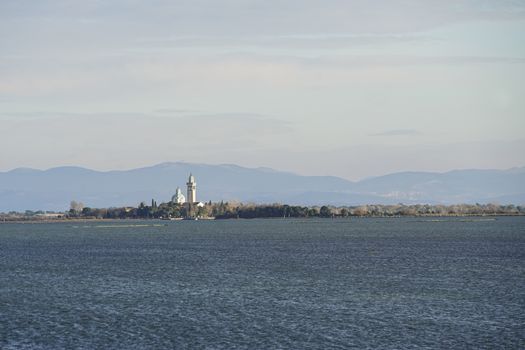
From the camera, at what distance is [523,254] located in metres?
99.6

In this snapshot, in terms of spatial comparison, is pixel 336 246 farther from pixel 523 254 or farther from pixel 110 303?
pixel 110 303

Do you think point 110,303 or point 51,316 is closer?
point 51,316

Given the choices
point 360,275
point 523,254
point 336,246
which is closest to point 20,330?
point 360,275

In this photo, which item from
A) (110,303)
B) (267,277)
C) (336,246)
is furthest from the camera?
(336,246)

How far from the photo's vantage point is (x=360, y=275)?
241 ft

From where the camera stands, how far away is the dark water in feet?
143

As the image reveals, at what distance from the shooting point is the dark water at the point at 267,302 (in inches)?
1719

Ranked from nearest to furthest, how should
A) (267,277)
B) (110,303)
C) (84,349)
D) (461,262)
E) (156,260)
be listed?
(84,349) → (110,303) → (267,277) → (461,262) → (156,260)

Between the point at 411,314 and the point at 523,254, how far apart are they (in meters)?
54.1

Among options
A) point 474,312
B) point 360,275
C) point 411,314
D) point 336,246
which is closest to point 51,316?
point 411,314

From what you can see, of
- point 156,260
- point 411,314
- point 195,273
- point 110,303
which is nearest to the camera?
point 411,314

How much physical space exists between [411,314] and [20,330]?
22675 millimetres

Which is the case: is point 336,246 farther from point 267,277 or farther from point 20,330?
point 20,330

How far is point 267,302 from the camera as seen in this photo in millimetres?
56125
